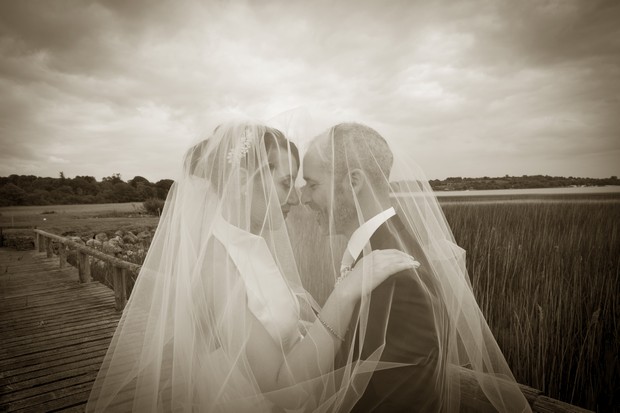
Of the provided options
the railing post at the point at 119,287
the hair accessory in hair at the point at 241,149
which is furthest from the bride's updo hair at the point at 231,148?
the railing post at the point at 119,287

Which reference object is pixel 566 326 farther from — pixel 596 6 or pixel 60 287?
pixel 60 287

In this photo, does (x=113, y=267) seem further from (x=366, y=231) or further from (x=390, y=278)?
(x=390, y=278)

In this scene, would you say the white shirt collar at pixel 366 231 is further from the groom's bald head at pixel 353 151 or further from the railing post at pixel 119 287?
the railing post at pixel 119 287

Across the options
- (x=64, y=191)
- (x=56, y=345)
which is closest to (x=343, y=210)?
(x=56, y=345)

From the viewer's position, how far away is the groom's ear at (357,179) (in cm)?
169

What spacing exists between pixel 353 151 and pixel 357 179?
153 millimetres

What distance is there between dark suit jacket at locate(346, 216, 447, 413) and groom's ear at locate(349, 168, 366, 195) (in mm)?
519

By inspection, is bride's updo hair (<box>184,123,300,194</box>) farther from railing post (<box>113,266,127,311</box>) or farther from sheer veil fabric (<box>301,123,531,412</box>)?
railing post (<box>113,266,127,311</box>)

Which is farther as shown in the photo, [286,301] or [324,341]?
[286,301]

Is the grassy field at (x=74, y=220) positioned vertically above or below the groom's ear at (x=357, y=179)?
below

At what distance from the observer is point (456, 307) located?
5.91 ft

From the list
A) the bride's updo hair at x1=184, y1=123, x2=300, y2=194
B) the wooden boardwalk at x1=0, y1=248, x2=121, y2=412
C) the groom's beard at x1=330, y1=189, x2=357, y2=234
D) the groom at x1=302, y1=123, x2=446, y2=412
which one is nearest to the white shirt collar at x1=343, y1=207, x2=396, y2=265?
the groom at x1=302, y1=123, x2=446, y2=412

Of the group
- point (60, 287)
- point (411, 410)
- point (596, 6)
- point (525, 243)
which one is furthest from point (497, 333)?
point (60, 287)

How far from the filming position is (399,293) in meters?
1.38
